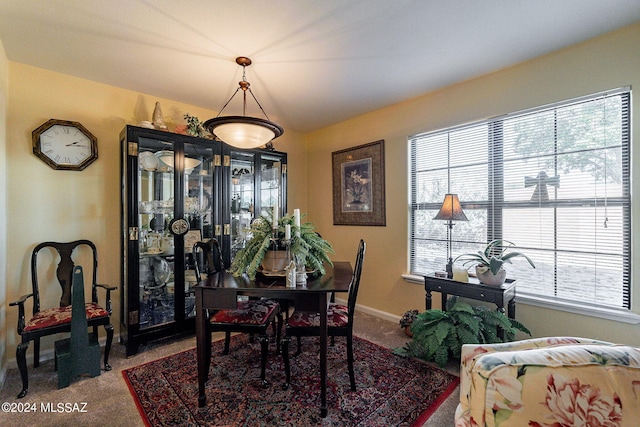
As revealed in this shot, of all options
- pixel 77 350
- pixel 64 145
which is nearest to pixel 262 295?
pixel 77 350

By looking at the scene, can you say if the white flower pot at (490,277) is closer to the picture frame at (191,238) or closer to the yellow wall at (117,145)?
the yellow wall at (117,145)

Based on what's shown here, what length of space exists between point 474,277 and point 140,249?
3119 mm

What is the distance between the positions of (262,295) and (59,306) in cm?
208

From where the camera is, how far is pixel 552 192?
A: 2285 millimetres

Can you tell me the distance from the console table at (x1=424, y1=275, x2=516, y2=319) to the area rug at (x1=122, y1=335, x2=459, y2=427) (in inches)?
25.1

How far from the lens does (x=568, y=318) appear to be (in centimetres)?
217

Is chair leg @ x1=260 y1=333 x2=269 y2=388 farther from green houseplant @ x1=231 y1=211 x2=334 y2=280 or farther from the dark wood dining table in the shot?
green houseplant @ x1=231 y1=211 x2=334 y2=280

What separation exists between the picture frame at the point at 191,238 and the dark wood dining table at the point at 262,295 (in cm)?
114

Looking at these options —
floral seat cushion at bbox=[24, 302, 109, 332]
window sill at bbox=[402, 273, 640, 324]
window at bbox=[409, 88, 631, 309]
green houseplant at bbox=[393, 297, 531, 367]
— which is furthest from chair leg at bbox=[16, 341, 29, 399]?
window sill at bbox=[402, 273, 640, 324]

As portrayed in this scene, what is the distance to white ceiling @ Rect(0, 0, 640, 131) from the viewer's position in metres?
1.69

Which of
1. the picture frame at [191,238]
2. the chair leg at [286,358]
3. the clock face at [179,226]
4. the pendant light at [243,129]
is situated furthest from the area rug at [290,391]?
the pendant light at [243,129]

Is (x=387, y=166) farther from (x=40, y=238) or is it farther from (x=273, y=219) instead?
(x=40, y=238)

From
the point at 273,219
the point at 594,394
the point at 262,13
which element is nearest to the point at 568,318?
the point at 594,394

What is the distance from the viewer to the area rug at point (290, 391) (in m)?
1.70
